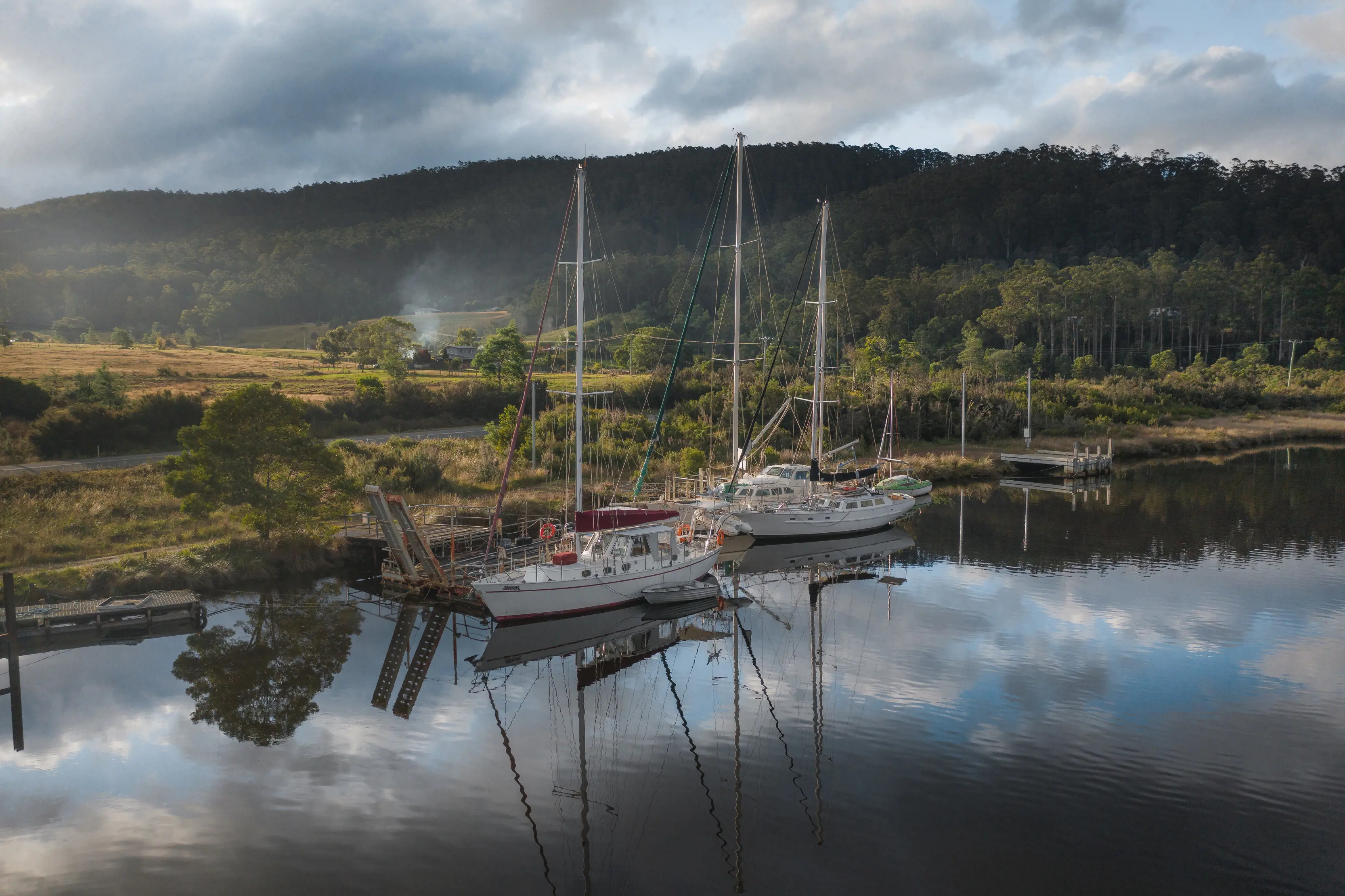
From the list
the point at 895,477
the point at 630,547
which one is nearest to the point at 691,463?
the point at 895,477

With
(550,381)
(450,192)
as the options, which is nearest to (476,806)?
(550,381)

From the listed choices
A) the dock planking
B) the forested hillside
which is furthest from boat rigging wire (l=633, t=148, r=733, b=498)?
the forested hillside

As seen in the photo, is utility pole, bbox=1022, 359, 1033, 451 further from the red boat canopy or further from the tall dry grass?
the tall dry grass

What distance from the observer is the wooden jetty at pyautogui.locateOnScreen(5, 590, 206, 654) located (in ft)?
68.3

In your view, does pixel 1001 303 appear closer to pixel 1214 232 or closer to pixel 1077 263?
pixel 1077 263

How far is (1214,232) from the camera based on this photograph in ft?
458

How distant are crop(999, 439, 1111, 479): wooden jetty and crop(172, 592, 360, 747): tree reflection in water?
42.5 meters

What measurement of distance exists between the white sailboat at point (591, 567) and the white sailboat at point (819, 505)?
8.22m

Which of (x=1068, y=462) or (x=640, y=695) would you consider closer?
(x=640, y=695)

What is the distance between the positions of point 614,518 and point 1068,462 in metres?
38.4

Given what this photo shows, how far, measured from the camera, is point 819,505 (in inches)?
1369

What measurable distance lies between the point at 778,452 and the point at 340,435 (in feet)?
72.6

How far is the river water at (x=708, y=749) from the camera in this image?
12531 mm

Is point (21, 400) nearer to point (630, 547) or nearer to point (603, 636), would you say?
point (630, 547)
